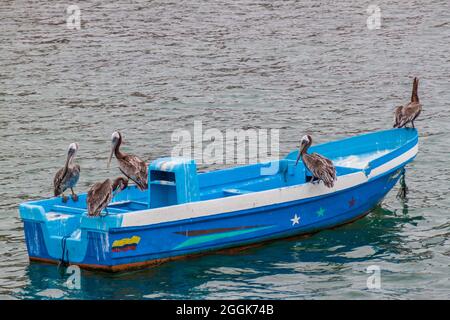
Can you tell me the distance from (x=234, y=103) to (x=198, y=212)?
543 inches

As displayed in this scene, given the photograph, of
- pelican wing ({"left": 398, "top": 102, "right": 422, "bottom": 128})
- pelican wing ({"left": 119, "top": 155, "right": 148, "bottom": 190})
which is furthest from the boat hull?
pelican wing ({"left": 398, "top": 102, "right": 422, "bottom": 128})

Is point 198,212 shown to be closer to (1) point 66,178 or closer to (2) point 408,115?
(1) point 66,178

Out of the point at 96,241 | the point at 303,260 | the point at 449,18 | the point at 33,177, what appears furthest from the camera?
the point at 449,18

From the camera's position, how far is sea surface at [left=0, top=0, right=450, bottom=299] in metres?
21.3

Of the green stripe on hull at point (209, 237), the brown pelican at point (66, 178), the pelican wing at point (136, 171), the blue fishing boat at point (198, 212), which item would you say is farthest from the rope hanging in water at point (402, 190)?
the brown pelican at point (66, 178)

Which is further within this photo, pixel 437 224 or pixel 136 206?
pixel 437 224

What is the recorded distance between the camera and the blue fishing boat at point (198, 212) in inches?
818

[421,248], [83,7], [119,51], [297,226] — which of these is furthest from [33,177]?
[83,7]

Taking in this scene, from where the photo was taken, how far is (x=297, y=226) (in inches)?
898

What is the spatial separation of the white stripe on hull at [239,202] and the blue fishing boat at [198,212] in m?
0.02

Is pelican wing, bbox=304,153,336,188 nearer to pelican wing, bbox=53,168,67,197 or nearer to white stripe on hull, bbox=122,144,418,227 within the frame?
white stripe on hull, bbox=122,144,418,227

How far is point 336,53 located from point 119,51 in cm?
702

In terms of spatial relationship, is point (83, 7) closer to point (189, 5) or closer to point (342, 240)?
point (189, 5)

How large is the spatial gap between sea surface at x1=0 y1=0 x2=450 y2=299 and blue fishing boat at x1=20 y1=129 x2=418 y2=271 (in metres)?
0.35
